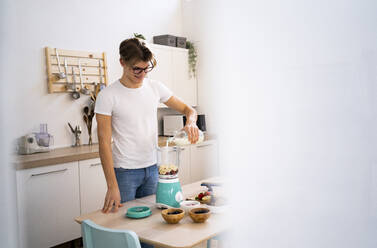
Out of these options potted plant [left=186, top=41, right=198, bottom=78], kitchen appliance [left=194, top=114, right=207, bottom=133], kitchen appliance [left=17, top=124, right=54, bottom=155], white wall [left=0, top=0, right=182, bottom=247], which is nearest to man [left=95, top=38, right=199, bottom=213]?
white wall [left=0, top=0, right=182, bottom=247]

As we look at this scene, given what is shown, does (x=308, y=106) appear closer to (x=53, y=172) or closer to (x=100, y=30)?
(x=53, y=172)

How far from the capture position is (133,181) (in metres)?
1.62

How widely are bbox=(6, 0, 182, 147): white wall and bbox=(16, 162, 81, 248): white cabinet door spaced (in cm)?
41

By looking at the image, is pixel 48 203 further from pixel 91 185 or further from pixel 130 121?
pixel 130 121

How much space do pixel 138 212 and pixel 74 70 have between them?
6.47ft

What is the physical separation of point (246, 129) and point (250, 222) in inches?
3.9

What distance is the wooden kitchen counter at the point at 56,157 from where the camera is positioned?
2.26 metres

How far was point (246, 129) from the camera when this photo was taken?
359 millimetres

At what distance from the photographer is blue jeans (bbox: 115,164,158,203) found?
1.61m

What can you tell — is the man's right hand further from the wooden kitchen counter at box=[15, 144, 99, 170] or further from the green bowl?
the wooden kitchen counter at box=[15, 144, 99, 170]

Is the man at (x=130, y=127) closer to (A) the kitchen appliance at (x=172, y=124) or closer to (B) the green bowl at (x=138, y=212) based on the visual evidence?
(B) the green bowl at (x=138, y=212)

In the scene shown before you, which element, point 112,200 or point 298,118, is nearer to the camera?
point 298,118

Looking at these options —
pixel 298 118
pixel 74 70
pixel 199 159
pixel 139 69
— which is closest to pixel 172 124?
pixel 199 159

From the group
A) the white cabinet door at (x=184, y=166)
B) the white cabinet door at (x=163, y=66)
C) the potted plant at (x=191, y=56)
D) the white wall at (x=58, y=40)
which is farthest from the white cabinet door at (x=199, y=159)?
the white wall at (x=58, y=40)
